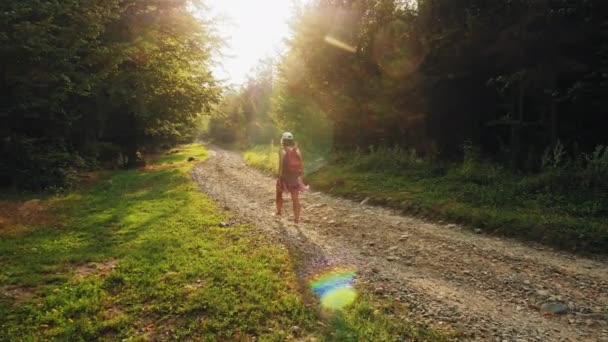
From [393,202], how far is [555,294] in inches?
298

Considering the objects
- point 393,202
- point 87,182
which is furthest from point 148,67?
point 393,202

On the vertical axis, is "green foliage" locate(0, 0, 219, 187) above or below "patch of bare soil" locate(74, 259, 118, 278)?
above

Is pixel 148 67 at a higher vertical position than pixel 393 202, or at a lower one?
higher

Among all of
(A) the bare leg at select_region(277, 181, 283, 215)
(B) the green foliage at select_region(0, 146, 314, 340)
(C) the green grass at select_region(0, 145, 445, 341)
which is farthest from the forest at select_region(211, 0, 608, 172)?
(B) the green foliage at select_region(0, 146, 314, 340)

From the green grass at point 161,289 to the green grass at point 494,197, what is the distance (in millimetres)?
5971

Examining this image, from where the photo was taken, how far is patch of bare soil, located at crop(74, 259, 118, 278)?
7.49m

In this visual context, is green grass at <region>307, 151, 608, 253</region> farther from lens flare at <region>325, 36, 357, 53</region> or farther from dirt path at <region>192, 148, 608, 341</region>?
lens flare at <region>325, 36, 357, 53</region>

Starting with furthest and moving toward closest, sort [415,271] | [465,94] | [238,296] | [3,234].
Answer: [465,94]
[3,234]
[415,271]
[238,296]

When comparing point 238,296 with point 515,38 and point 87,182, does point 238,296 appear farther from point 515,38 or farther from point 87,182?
point 87,182

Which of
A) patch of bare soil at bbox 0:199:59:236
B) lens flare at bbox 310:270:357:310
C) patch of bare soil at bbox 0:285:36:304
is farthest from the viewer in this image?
patch of bare soil at bbox 0:199:59:236

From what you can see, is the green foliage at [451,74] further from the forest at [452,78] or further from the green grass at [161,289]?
the green grass at [161,289]

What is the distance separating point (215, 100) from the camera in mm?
27594

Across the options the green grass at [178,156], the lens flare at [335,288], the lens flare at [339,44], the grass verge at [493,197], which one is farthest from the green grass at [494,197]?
the green grass at [178,156]

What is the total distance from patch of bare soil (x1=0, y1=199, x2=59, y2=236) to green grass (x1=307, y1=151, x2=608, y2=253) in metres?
11.3
